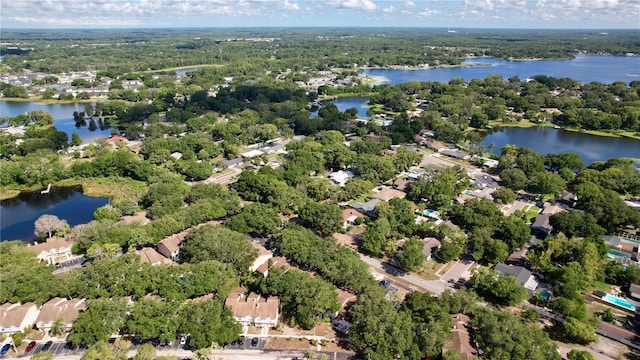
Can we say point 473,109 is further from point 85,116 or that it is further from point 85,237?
point 85,116

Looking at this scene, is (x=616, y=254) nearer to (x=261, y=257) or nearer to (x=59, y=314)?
(x=261, y=257)

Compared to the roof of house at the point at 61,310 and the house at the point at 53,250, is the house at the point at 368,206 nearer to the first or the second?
the roof of house at the point at 61,310

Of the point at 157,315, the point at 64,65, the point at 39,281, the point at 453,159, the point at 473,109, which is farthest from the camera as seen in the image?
the point at 64,65

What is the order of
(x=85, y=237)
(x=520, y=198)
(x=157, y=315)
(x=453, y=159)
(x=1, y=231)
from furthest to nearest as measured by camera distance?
(x=453, y=159) < (x=520, y=198) < (x=1, y=231) < (x=85, y=237) < (x=157, y=315)

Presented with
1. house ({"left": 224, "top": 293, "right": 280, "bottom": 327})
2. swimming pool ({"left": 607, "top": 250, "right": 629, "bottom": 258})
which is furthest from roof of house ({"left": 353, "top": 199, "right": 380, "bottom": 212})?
swimming pool ({"left": 607, "top": 250, "right": 629, "bottom": 258})

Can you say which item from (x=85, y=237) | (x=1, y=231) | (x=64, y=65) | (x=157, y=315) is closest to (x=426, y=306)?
(x=157, y=315)

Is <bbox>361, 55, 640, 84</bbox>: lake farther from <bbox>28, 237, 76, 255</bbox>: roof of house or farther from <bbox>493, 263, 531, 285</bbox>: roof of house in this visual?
<bbox>28, 237, 76, 255</bbox>: roof of house
